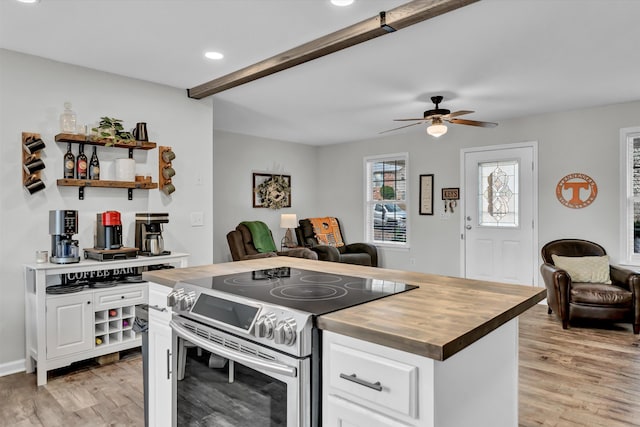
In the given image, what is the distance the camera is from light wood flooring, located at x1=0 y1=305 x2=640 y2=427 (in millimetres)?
2391

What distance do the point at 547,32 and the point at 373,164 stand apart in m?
4.39

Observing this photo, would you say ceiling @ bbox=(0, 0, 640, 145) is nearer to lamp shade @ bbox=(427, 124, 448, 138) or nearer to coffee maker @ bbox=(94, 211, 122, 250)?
lamp shade @ bbox=(427, 124, 448, 138)

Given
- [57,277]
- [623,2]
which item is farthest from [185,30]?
[623,2]

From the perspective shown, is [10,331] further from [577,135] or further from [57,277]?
[577,135]

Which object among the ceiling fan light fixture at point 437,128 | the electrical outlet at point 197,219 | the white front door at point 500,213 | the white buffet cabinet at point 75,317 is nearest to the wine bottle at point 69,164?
the white buffet cabinet at point 75,317

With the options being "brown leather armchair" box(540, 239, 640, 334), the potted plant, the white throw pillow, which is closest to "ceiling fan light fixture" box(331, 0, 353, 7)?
the potted plant

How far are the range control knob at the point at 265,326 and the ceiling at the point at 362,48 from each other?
189 cm

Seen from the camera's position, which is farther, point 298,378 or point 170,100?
point 170,100

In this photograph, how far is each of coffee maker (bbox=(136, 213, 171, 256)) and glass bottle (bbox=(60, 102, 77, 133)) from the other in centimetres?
87

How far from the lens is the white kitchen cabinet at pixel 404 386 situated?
3.53ft

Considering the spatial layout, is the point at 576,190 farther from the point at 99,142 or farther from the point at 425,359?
the point at 99,142

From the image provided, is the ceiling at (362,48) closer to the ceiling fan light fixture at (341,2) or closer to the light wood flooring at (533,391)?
the ceiling fan light fixture at (341,2)

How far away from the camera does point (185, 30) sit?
2762mm

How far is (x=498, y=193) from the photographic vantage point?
5.63 metres
